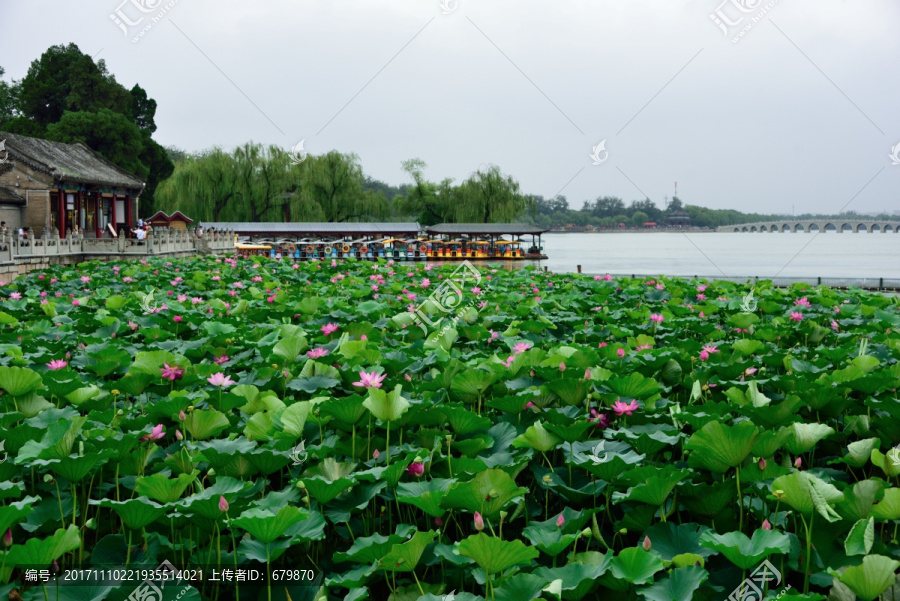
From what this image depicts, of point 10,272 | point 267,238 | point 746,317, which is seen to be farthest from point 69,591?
point 267,238

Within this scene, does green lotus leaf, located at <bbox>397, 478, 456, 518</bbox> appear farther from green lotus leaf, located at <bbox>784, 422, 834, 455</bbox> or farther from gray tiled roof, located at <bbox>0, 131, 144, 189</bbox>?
gray tiled roof, located at <bbox>0, 131, 144, 189</bbox>

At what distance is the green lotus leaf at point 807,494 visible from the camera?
5.62 ft

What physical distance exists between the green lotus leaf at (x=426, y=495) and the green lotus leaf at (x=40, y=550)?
0.73m

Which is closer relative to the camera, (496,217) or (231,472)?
(231,472)

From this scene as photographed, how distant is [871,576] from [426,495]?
943 millimetres

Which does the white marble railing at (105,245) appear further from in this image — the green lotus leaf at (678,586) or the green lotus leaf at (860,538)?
the green lotus leaf at (860,538)

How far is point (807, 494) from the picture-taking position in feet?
5.65

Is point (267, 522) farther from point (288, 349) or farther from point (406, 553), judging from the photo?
point (288, 349)

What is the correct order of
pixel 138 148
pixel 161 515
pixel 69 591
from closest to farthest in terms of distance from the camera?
pixel 69 591 < pixel 161 515 < pixel 138 148

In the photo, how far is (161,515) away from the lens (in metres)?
1.81

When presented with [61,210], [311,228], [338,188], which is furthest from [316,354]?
[338,188]

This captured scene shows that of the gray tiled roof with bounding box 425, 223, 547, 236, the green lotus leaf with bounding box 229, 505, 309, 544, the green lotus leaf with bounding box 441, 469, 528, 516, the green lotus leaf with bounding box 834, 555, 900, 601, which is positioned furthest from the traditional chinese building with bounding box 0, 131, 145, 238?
the green lotus leaf with bounding box 834, 555, 900, 601

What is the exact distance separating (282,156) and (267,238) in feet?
17.0

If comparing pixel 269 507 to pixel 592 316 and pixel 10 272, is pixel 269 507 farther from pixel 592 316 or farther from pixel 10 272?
pixel 10 272
